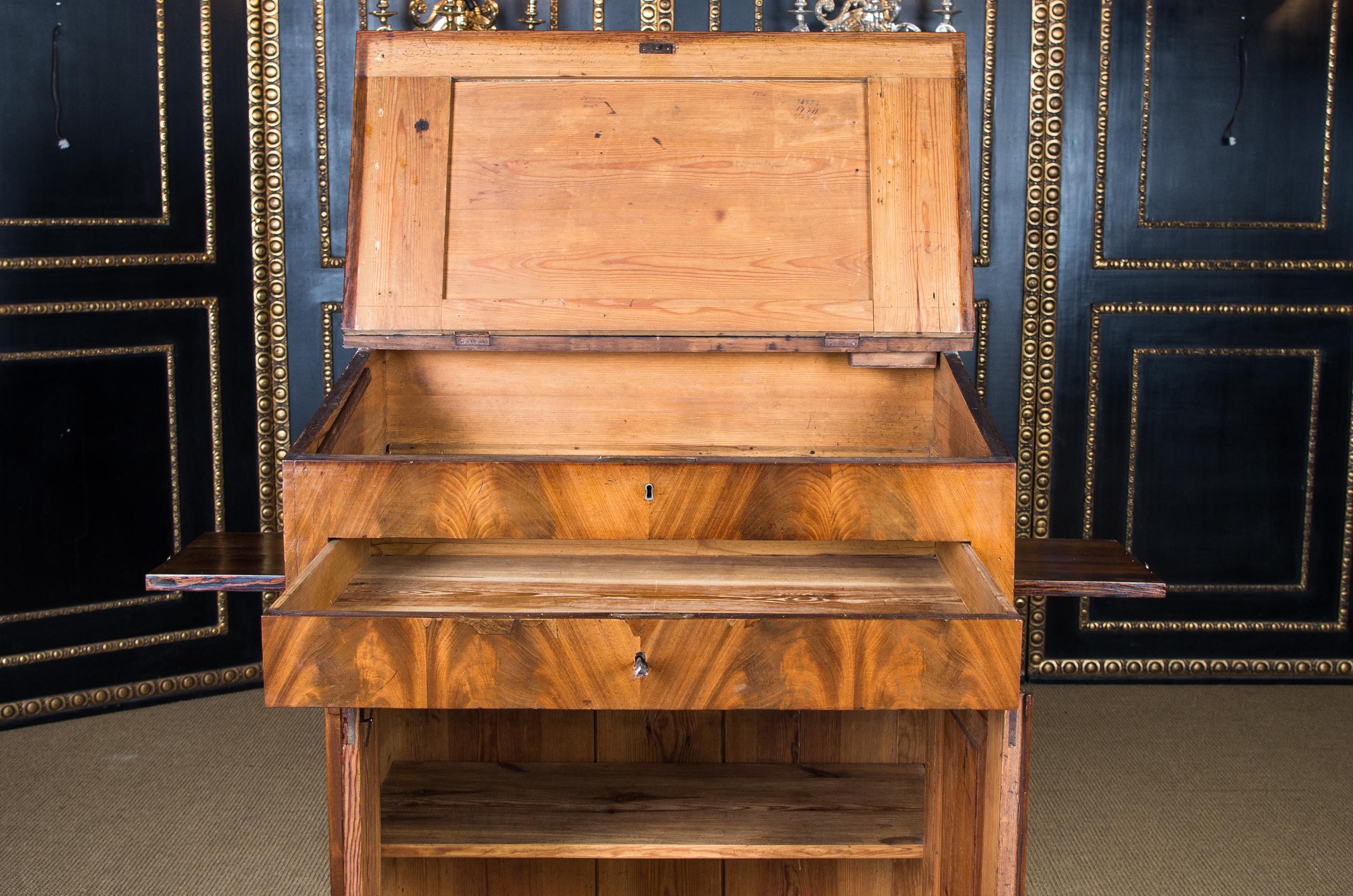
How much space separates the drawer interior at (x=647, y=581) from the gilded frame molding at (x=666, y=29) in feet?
5.50

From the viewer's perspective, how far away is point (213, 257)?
11.8ft

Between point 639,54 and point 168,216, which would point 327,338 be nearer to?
point 168,216

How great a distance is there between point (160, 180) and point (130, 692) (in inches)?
53.7

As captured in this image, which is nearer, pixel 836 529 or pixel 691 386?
pixel 836 529

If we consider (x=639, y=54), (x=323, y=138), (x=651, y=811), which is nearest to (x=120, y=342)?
(x=323, y=138)

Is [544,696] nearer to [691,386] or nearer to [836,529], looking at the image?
[836,529]

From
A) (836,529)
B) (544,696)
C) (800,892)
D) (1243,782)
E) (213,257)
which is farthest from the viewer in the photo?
(213,257)

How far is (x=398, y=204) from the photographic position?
7.95ft

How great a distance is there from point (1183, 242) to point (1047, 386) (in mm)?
531

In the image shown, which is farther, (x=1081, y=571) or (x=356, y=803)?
(x=1081, y=571)

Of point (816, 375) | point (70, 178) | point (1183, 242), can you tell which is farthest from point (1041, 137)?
point (70, 178)

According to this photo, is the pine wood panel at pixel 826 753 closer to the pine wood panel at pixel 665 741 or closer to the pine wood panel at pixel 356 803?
the pine wood panel at pixel 665 741

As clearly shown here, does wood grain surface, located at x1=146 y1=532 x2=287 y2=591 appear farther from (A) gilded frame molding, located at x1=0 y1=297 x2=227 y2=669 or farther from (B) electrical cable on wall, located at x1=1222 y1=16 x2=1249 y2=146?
(B) electrical cable on wall, located at x1=1222 y1=16 x2=1249 y2=146

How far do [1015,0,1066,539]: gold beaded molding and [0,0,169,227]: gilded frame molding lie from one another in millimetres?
2287
